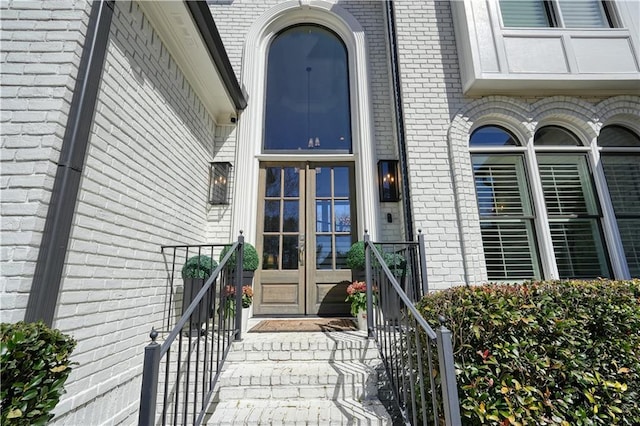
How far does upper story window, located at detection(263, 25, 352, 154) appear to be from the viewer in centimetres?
438

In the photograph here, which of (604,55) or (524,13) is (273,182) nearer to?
(524,13)

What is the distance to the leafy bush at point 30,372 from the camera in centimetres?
106

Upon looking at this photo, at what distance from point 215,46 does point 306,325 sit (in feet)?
10.7

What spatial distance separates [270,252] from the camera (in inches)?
156

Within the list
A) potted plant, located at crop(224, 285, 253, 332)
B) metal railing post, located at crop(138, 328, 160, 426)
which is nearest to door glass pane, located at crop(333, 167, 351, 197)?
potted plant, located at crop(224, 285, 253, 332)

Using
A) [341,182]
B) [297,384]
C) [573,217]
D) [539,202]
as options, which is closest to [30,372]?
[297,384]

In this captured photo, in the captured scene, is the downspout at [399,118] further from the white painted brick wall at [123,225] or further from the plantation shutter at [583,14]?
the white painted brick wall at [123,225]

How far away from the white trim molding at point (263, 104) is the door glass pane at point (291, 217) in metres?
0.43

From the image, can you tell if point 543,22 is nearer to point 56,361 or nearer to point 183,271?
point 183,271

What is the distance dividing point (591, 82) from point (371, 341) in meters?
4.26

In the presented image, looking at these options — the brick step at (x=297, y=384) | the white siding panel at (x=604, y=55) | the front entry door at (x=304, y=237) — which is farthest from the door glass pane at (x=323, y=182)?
the white siding panel at (x=604, y=55)

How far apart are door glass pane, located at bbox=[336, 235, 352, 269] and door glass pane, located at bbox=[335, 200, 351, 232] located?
0.38 feet

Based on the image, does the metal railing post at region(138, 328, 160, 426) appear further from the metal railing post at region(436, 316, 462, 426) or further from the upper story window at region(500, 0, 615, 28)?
the upper story window at region(500, 0, 615, 28)

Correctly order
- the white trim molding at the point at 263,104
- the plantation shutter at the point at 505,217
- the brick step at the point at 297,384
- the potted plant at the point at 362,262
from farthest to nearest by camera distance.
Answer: the white trim molding at the point at 263,104 < the plantation shutter at the point at 505,217 < the potted plant at the point at 362,262 < the brick step at the point at 297,384
